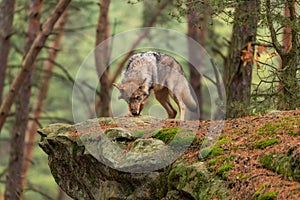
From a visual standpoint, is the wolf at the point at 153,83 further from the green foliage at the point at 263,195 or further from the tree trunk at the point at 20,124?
the tree trunk at the point at 20,124

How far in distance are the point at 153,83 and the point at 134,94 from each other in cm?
39

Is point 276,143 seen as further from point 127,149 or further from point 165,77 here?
point 165,77

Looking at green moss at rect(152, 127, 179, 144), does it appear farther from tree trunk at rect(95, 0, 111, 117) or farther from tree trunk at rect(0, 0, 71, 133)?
tree trunk at rect(95, 0, 111, 117)

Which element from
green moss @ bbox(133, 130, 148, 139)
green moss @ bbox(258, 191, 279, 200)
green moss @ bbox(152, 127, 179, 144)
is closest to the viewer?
green moss @ bbox(258, 191, 279, 200)

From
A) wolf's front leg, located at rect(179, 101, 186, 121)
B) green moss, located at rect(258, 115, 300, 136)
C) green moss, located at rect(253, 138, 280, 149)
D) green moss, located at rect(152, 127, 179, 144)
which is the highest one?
wolf's front leg, located at rect(179, 101, 186, 121)

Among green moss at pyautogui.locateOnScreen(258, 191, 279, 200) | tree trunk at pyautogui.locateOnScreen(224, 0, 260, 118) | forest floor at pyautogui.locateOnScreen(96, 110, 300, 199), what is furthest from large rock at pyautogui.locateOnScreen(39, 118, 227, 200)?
tree trunk at pyautogui.locateOnScreen(224, 0, 260, 118)

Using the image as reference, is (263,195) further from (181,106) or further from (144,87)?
(181,106)

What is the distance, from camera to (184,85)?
11312 millimetres

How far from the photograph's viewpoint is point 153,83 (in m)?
10.8

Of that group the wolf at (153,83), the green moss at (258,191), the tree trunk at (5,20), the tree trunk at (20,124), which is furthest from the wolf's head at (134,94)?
the tree trunk at (5,20)

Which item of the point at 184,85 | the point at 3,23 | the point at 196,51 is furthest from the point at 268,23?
the point at 196,51

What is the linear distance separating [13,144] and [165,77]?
33.3 ft

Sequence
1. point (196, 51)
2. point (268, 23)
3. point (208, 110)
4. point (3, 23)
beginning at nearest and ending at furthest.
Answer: point (268, 23)
point (3, 23)
point (196, 51)
point (208, 110)

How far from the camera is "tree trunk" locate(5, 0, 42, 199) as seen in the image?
64.7 feet
